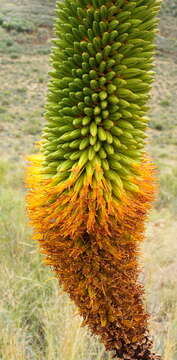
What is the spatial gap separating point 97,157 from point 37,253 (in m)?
3.63

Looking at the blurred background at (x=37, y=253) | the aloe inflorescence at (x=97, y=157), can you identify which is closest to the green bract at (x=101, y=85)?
the aloe inflorescence at (x=97, y=157)

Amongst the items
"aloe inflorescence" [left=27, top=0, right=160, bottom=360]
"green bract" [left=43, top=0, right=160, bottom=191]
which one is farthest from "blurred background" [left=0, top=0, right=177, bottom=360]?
"green bract" [left=43, top=0, right=160, bottom=191]

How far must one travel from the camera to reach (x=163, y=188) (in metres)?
11.1

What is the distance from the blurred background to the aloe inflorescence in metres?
0.42

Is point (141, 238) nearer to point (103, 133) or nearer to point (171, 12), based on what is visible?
point (103, 133)

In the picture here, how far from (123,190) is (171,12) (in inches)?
1597

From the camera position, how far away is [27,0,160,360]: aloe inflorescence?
162 cm

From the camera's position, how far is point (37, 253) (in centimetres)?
512

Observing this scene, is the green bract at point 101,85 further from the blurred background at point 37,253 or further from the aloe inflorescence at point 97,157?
the blurred background at point 37,253

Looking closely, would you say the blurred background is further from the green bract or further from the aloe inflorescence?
the green bract

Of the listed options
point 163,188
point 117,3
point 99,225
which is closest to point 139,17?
point 117,3

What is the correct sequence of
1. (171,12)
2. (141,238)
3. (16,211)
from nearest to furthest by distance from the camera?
(141,238) → (16,211) → (171,12)

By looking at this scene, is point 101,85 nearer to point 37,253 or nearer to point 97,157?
point 97,157

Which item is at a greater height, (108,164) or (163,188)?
(108,164)
